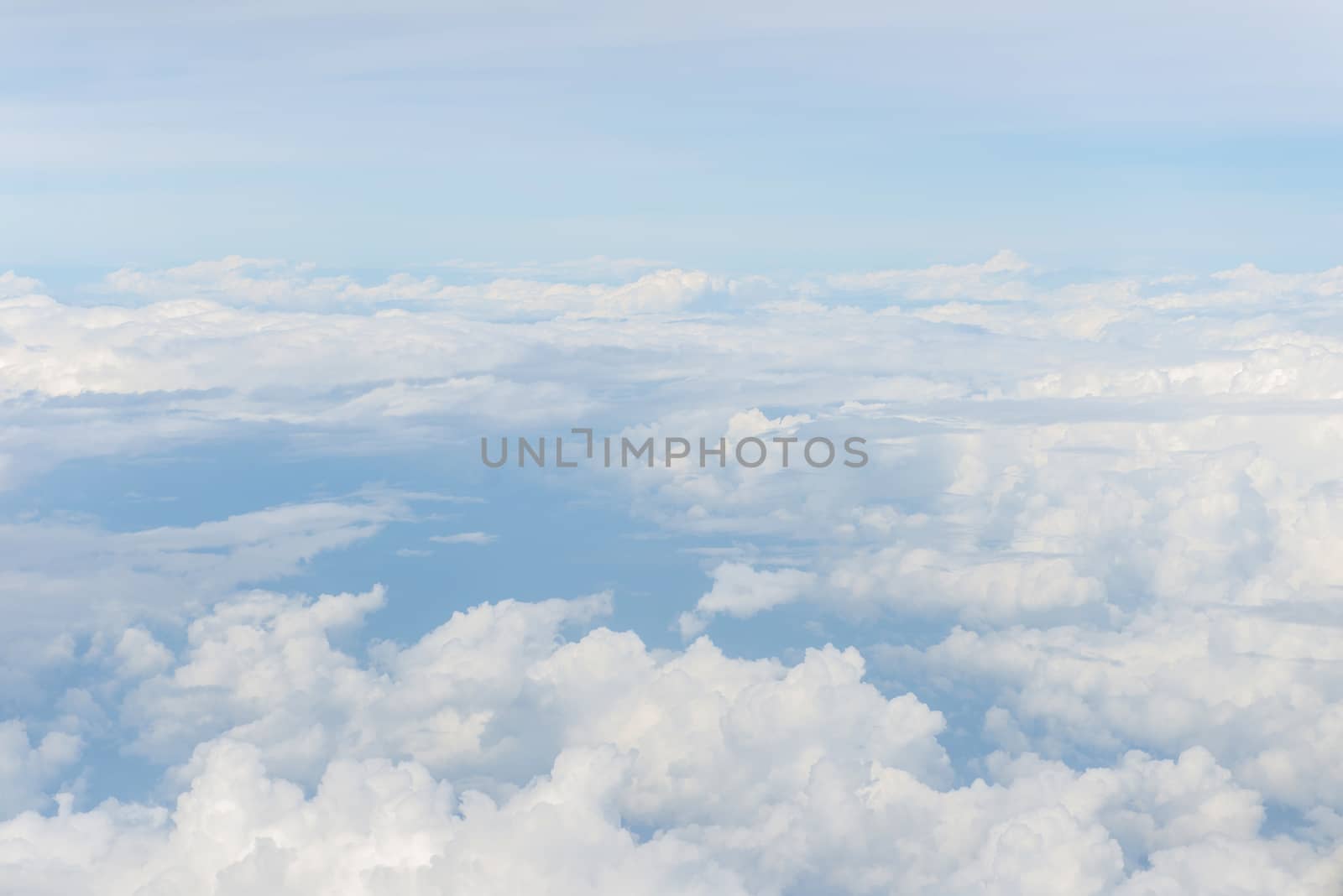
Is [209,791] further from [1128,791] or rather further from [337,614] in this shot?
[337,614]

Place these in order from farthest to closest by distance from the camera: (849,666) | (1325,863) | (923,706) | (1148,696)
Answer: (1148,696), (923,706), (849,666), (1325,863)

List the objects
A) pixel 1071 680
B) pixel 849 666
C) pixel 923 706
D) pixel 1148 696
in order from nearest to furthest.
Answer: pixel 849 666 < pixel 923 706 < pixel 1148 696 < pixel 1071 680

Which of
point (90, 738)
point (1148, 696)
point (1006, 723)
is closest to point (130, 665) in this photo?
point (90, 738)

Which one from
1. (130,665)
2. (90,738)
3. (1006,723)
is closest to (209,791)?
(90,738)

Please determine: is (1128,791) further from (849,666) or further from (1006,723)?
(1006,723)

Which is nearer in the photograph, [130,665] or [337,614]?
[130,665]

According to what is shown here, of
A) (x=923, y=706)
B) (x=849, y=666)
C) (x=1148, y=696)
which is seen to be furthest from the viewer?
(x=1148, y=696)

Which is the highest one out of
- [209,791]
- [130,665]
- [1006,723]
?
[209,791]

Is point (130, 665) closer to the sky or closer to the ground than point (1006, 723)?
closer to the sky

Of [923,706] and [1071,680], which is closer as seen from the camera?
[923,706]
